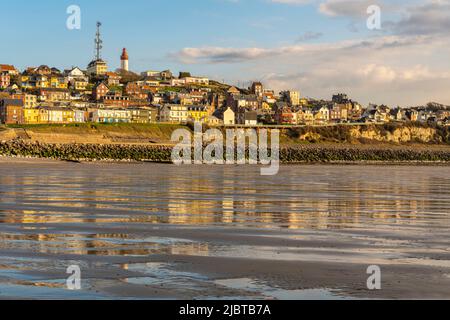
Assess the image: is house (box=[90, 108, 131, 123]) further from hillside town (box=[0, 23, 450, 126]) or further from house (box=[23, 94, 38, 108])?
house (box=[23, 94, 38, 108])

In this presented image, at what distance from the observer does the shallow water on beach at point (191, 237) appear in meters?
10.6

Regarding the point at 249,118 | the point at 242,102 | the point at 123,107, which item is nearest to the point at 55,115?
the point at 123,107

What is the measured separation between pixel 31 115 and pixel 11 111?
15.7 feet

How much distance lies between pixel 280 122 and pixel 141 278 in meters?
165

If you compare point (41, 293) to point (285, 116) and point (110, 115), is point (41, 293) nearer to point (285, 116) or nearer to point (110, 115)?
point (110, 115)

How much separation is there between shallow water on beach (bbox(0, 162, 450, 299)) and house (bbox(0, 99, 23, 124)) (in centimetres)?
10398

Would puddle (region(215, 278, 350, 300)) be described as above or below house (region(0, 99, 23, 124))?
below

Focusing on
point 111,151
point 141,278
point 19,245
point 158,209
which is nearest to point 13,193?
point 158,209

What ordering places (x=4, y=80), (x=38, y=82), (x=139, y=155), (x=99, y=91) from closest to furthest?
1. (x=139, y=155)
2. (x=99, y=91)
3. (x=38, y=82)
4. (x=4, y=80)

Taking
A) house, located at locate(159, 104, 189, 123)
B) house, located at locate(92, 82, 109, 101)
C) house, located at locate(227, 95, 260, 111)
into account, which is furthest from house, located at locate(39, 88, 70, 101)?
house, located at locate(227, 95, 260, 111)

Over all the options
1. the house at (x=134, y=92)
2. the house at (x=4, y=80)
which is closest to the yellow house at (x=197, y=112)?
the house at (x=134, y=92)

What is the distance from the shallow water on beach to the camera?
34.7ft

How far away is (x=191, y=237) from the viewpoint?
16156 mm
